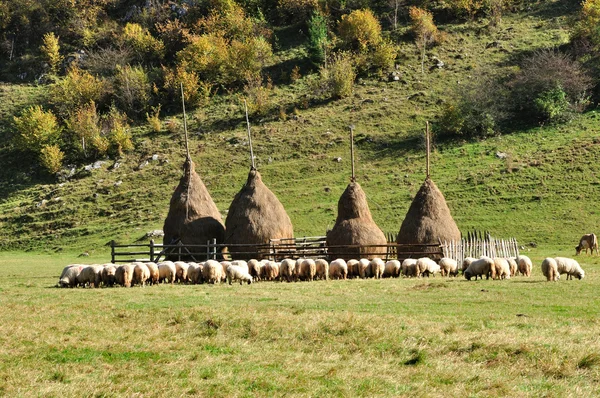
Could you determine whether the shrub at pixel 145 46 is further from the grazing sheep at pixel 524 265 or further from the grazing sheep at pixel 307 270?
the grazing sheep at pixel 524 265

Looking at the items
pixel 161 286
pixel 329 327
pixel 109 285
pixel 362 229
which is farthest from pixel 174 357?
pixel 362 229

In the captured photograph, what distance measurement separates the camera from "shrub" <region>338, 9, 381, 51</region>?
282 ft

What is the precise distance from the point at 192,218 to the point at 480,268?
565 inches

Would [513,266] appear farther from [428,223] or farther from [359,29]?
[359,29]

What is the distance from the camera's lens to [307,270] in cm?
2645

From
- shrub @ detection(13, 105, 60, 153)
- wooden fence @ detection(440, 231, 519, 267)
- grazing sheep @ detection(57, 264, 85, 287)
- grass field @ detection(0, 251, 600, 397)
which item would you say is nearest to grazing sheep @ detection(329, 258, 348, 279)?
wooden fence @ detection(440, 231, 519, 267)

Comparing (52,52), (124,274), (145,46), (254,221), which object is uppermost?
(145,46)

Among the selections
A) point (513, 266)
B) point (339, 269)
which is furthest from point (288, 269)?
point (513, 266)

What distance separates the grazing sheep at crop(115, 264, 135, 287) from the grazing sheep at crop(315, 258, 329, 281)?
6927 millimetres

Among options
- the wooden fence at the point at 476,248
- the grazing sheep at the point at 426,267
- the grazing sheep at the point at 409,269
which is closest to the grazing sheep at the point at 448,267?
the grazing sheep at the point at 426,267

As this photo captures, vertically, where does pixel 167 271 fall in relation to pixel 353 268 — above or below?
above

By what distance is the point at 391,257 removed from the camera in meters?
31.4

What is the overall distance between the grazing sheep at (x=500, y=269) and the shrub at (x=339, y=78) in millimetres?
51849

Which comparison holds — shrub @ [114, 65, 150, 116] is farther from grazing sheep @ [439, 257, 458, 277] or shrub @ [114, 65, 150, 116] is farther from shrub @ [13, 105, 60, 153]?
grazing sheep @ [439, 257, 458, 277]
